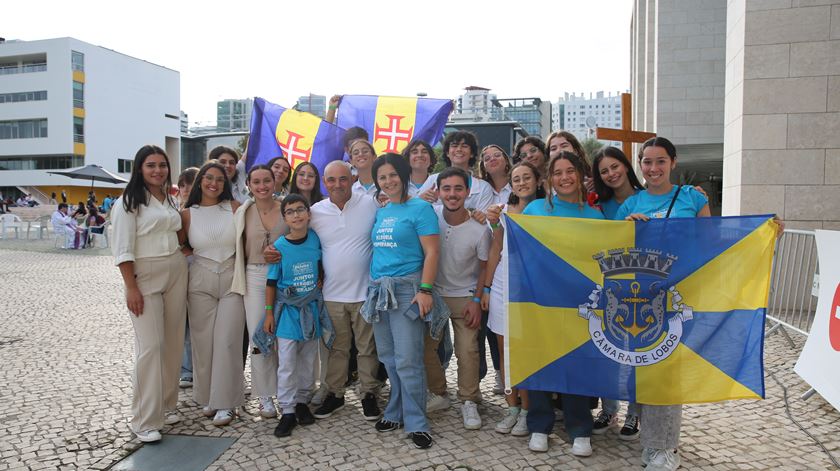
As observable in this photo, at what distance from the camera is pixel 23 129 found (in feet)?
177

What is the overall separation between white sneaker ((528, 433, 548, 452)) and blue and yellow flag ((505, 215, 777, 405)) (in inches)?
14.1

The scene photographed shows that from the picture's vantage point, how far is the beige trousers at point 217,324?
420 centimetres

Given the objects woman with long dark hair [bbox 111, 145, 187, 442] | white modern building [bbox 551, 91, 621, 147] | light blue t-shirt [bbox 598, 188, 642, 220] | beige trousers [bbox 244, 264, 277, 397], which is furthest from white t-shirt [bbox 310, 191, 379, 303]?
white modern building [bbox 551, 91, 621, 147]

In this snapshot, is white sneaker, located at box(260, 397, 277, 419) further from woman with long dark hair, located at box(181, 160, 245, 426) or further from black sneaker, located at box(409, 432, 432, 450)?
black sneaker, located at box(409, 432, 432, 450)

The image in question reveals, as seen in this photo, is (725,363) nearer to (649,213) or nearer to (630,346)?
(630,346)

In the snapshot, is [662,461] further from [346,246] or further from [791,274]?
[791,274]

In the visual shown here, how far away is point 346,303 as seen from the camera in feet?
13.6

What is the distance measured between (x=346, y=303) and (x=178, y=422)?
1.54 m

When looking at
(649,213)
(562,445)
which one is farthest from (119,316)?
(649,213)

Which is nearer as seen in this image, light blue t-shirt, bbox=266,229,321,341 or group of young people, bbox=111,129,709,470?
group of young people, bbox=111,129,709,470

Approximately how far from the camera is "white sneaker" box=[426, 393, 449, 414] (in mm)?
4363

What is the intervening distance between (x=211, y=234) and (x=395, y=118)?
2.97m

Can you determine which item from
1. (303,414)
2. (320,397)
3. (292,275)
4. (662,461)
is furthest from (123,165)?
(662,461)

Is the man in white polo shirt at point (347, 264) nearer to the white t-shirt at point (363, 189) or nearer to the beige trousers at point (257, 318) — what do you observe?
the white t-shirt at point (363, 189)
